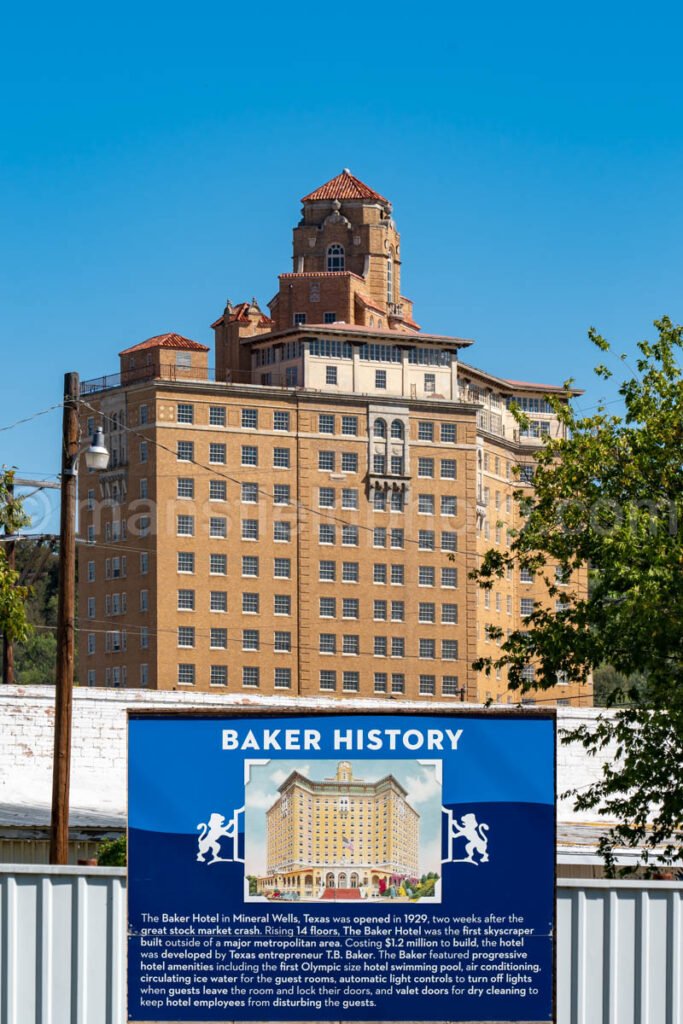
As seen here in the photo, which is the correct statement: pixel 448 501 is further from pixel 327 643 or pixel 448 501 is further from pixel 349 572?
pixel 327 643

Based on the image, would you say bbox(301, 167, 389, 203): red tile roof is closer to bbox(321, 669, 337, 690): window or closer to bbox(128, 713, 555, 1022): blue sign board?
bbox(321, 669, 337, 690): window

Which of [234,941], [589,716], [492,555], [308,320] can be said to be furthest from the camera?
[308,320]

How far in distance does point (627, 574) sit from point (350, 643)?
121989mm

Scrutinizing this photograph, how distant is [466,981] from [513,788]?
4.31ft

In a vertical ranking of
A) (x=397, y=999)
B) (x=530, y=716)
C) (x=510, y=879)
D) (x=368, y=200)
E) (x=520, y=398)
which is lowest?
(x=397, y=999)

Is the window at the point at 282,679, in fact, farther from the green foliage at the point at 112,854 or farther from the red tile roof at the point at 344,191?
the green foliage at the point at 112,854

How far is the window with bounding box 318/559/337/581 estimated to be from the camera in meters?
152

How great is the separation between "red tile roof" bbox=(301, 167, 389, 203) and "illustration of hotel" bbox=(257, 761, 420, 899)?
6666 inches

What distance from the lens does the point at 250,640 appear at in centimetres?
14812

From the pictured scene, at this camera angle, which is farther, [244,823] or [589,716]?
[589,716]

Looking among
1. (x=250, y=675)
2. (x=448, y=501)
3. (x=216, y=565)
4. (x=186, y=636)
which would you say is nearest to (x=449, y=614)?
(x=448, y=501)

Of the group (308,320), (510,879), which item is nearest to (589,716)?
(510,879)

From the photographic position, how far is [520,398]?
177 m

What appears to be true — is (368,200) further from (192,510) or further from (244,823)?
(244,823)
